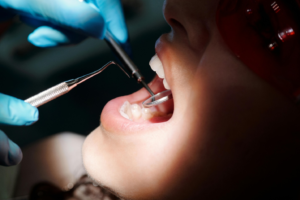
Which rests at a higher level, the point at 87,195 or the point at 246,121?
the point at 246,121

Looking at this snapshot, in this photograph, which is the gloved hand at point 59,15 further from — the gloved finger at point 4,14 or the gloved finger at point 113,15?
the gloved finger at point 113,15

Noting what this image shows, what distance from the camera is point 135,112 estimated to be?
2.79ft

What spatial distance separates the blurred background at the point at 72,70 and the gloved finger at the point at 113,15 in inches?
8.4

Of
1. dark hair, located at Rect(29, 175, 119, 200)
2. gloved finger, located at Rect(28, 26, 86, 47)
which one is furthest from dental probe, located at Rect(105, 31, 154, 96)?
dark hair, located at Rect(29, 175, 119, 200)

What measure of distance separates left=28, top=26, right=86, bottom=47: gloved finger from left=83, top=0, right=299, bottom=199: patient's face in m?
0.50

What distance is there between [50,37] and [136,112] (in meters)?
0.50

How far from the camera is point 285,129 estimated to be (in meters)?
0.48

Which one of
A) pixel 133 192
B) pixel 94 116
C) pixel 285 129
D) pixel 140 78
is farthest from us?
pixel 94 116

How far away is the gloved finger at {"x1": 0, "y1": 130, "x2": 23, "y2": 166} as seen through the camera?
66 cm

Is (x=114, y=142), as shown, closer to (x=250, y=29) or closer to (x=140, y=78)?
(x=140, y=78)

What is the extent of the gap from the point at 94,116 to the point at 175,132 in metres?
0.87

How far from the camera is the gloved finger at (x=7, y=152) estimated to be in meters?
0.66

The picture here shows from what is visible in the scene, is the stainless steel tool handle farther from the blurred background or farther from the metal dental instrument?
the blurred background

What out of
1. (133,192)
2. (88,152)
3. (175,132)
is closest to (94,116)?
(88,152)
